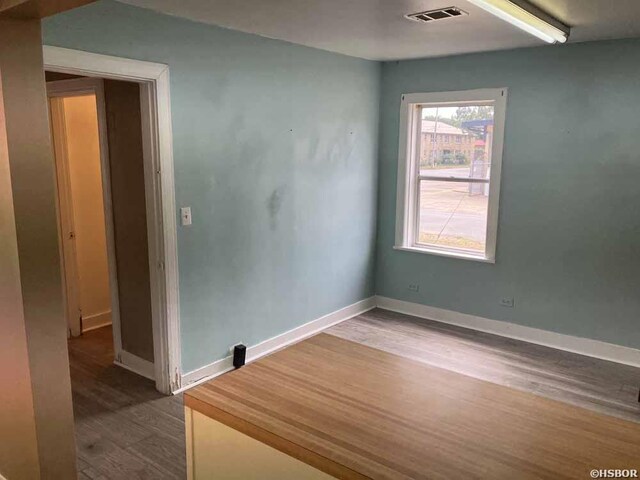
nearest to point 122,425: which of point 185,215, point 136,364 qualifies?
point 136,364

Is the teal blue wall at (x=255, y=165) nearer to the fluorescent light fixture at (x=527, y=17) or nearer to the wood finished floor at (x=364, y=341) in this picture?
the wood finished floor at (x=364, y=341)

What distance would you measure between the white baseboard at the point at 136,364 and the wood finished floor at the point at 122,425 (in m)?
0.04

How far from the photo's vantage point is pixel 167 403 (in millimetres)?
3377

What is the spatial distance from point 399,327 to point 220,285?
194 centimetres

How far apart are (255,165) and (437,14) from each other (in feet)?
5.44

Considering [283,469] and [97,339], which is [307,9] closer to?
[283,469]

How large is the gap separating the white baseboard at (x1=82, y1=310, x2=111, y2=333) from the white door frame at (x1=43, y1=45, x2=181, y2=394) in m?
1.49

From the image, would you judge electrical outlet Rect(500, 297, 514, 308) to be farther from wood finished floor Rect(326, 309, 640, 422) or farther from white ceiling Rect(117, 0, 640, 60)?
white ceiling Rect(117, 0, 640, 60)

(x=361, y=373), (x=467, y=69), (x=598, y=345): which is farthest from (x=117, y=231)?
(x=598, y=345)

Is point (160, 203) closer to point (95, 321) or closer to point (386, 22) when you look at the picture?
point (386, 22)

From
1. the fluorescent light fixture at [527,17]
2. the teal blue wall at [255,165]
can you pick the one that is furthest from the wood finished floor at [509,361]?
the fluorescent light fixture at [527,17]

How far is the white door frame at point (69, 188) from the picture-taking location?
143 inches

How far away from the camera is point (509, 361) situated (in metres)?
4.14

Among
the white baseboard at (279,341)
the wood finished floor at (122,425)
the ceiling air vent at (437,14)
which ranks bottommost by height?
the wood finished floor at (122,425)
